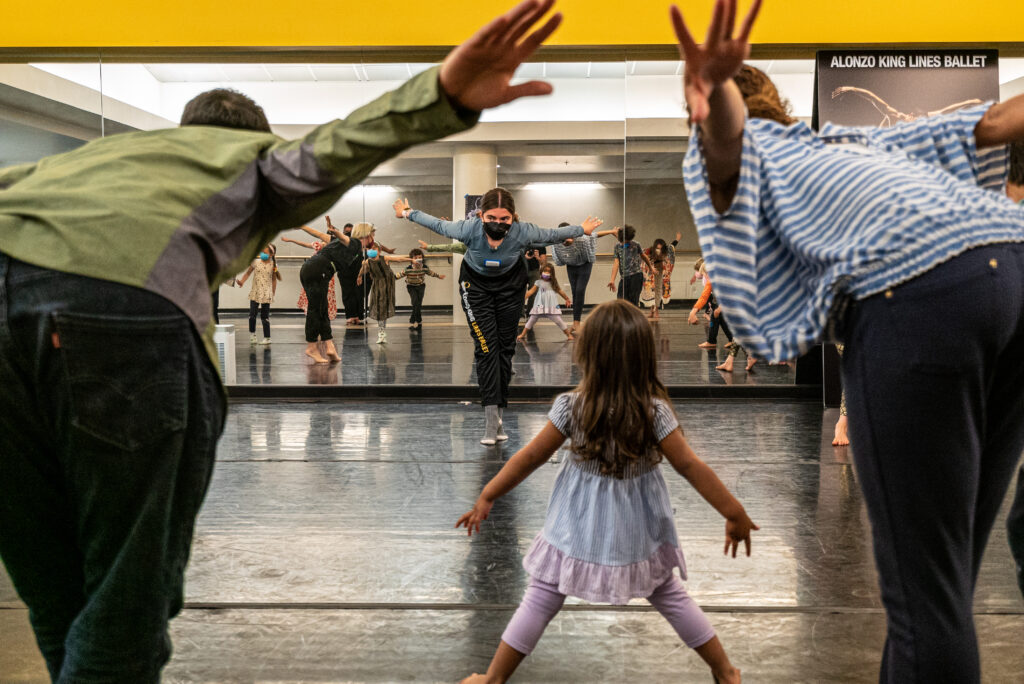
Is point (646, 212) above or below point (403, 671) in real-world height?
above

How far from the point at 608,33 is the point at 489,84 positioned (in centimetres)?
586

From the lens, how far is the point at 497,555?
344 cm

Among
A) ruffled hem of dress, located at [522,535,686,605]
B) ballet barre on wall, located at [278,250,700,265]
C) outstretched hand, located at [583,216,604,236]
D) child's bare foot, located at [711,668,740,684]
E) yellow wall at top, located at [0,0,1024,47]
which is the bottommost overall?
child's bare foot, located at [711,668,740,684]

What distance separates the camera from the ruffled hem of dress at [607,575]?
219cm

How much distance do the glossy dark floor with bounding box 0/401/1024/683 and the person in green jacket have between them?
1.09m

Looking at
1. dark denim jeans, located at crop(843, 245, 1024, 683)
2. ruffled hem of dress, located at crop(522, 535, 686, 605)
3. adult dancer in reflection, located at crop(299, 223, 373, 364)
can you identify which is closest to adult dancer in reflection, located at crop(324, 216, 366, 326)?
adult dancer in reflection, located at crop(299, 223, 373, 364)

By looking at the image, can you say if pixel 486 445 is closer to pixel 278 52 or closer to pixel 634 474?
pixel 634 474

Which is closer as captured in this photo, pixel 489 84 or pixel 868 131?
pixel 489 84

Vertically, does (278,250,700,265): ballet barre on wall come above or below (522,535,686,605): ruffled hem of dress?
above

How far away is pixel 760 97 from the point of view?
1.66 metres

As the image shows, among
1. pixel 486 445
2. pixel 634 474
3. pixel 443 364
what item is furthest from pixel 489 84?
pixel 443 364

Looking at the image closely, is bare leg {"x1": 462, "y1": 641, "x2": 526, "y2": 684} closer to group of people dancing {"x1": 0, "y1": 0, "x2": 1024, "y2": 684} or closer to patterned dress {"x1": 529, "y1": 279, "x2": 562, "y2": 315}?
group of people dancing {"x1": 0, "y1": 0, "x2": 1024, "y2": 684}

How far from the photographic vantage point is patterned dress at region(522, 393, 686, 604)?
2207 millimetres

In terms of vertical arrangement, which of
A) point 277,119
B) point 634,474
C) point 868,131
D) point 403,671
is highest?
point 277,119
